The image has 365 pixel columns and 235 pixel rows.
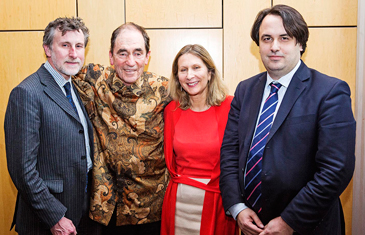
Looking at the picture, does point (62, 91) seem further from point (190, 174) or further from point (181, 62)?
point (190, 174)

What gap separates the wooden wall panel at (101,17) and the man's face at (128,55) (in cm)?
64

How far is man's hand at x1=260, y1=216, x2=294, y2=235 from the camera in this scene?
4.92 feet

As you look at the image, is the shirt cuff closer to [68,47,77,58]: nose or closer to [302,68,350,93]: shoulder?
[302,68,350,93]: shoulder

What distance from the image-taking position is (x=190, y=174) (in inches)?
82.5

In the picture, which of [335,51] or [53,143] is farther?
[335,51]

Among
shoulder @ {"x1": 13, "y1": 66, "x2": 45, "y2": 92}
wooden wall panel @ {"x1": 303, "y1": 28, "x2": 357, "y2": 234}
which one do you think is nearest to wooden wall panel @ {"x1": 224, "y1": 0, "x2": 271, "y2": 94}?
wooden wall panel @ {"x1": 303, "y1": 28, "x2": 357, "y2": 234}

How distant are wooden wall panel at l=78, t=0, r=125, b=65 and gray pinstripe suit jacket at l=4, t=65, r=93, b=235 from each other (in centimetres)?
94

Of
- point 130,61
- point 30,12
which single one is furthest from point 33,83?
point 30,12

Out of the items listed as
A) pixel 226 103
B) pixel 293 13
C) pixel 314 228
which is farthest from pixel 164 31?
pixel 314 228

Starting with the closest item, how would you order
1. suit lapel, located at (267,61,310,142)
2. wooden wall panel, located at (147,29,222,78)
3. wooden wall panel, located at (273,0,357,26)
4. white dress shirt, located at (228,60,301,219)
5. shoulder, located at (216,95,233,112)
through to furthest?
suit lapel, located at (267,61,310,142), white dress shirt, located at (228,60,301,219), shoulder, located at (216,95,233,112), wooden wall panel, located at (273,0,357,26), wooden wall panel, located at (147,29,222,78)

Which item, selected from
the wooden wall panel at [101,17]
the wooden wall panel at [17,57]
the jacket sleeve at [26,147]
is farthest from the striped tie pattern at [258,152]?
the wooden wall panel at [17,57]

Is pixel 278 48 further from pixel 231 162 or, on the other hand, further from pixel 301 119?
pixel 231 162

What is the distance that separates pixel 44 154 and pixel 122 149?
0.52 metres

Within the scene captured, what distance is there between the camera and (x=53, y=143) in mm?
1812
